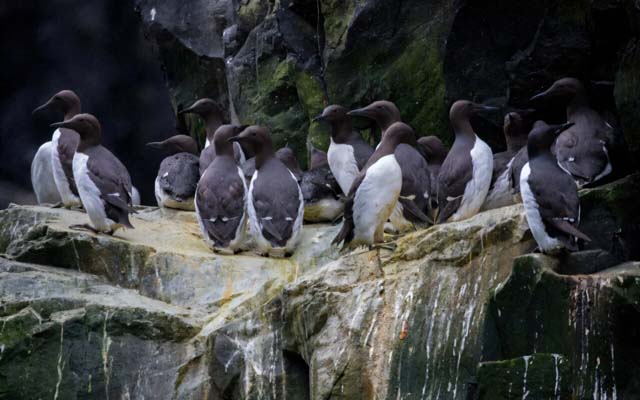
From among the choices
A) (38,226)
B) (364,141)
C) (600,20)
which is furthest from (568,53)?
(38,226)

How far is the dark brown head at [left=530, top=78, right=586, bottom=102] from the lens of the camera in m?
9.20

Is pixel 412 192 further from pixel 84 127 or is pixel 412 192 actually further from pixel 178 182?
pixel 84 127

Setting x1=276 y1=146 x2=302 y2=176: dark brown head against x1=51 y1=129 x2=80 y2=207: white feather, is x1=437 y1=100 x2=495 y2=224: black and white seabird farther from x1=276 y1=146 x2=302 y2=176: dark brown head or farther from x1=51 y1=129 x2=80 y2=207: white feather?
x1=51 y1=129 x2=80 y2=207: white feather

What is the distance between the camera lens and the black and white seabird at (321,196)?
1011cm

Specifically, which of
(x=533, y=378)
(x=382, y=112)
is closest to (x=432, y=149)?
(x=382, y=112)

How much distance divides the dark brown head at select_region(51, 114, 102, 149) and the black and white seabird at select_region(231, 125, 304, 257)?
1.38 meters

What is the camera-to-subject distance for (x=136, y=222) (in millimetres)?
9945

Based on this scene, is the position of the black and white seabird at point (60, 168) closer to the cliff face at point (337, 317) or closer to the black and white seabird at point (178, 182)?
the black and white seabird at point (178, 182)

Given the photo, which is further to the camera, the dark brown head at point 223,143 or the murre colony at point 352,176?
the dark brown head at point 223,143

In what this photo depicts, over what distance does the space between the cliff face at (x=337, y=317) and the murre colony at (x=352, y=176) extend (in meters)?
0.35

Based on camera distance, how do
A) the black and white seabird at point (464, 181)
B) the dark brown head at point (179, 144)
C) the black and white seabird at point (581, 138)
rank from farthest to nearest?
the dark brown head at point (179, 144)
the black and white seabird at point (464, 181)
the black and white seabird at point (581, 138)

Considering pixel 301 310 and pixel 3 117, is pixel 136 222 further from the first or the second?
pixel 3 117

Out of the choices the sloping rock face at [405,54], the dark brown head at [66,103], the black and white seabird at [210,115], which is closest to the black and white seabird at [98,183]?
the dark brown head at [66,103]

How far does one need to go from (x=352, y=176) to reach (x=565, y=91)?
1899mm
